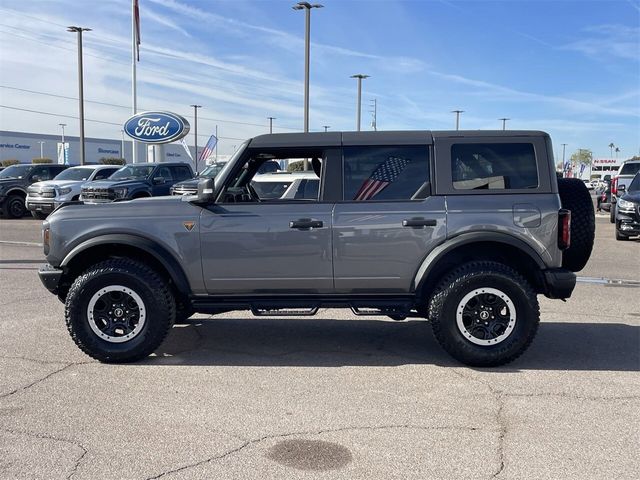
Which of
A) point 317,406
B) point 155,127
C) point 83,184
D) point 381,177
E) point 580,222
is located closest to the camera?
point 317,406

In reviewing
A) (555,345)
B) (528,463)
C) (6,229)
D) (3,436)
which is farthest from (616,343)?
(6,229)

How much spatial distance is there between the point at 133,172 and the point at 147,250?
44.5 feet

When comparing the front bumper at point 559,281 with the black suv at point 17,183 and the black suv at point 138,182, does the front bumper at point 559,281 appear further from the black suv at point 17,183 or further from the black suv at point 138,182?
the black suv at point 17,183

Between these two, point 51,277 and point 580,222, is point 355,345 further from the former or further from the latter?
point 51,277

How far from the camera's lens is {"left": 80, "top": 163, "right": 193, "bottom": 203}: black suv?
16.3 m

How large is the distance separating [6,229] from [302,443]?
16.1 m

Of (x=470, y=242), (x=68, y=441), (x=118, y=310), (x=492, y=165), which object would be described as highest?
(x=492, y=165)

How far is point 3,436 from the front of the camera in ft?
12.3

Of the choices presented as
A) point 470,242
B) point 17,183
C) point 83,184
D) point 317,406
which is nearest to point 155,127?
point 17,183

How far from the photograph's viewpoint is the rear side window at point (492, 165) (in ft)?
16.9

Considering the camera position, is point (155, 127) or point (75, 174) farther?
point (155, 127)

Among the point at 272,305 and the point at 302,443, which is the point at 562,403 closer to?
the point at 302,443

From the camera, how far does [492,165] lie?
520 cm

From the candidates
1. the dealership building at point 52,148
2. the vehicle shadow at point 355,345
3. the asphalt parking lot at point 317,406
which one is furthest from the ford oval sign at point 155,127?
the dealership building at point 52,148
